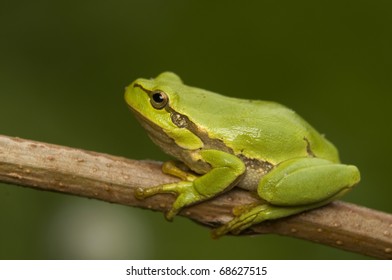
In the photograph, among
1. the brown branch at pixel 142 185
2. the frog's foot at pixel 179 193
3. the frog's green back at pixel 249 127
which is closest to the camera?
the brown branch at pixel 142 185

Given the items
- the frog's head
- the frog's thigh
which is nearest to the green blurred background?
the frog's head

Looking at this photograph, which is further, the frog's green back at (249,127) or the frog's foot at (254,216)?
the frog's green back at (249,127)

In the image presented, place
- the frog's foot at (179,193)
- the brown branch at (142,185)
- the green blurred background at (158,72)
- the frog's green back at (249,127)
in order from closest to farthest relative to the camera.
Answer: the brown branch at (142,185) → the frog's foot at (179,193) → the frog's green back at (249,127) → the green blurred background at (158,72)

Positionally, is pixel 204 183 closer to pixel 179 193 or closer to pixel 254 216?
pixel 179 193

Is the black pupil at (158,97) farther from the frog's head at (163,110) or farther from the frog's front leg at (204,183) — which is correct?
the frog's front leg at (204,183)

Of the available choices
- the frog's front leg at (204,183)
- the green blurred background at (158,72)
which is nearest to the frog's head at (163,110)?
the frog's front leg at (204,183)

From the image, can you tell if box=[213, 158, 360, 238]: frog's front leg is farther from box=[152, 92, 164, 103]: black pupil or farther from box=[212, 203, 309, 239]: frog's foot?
box=[152, 92, 164, 103]: black pupil
